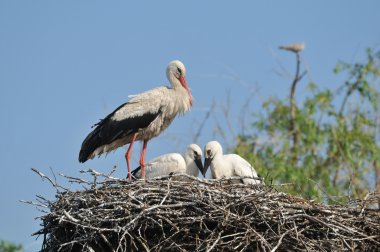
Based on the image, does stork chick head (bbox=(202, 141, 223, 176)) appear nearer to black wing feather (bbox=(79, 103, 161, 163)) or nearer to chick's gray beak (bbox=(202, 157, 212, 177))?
chick's gray beak (bbox=(202, 157, 212, 177))

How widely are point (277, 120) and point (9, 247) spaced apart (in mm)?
5780

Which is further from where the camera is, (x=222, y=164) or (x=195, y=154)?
(x=195, y=154)

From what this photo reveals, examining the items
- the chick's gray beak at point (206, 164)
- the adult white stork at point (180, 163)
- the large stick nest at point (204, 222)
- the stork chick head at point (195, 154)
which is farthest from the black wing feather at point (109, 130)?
the large stick nest at point (204, 222)

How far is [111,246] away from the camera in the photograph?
936 centimetres

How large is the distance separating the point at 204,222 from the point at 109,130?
9.23 ft

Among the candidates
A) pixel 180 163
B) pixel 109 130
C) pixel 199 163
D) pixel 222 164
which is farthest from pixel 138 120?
pixel 222 164

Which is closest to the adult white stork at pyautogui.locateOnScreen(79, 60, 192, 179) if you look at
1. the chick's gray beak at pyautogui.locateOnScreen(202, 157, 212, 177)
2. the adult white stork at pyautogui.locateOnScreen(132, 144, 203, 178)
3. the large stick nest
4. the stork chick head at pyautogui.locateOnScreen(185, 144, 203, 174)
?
the adult white stork at pyautogui.locateOnScreen(132, 144, 203, 178)

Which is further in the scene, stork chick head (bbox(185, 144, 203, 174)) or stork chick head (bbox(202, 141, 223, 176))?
stork chick head (bbox(185, 144, 203, 174))

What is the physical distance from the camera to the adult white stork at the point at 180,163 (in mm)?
11570

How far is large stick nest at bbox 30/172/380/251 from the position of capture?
30.4 feet

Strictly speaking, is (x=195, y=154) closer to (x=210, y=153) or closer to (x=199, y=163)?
(x=199, y=163)

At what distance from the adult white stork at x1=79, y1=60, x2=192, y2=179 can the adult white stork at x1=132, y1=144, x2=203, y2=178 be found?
0.20m

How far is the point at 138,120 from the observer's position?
39.1 ft

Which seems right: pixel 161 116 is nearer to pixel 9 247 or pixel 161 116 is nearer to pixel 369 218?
pixel 369 218
